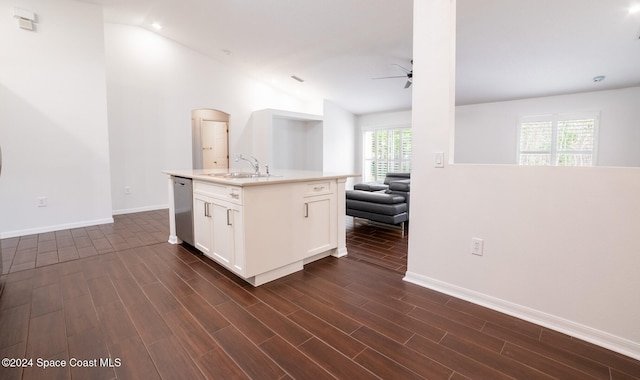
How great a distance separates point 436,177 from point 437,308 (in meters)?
0.98

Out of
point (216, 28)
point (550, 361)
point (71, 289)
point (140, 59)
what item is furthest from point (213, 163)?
point (550, 361)

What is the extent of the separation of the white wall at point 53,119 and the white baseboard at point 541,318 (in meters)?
4.94

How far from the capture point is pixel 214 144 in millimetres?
6891

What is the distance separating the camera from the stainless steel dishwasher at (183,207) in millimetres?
3248

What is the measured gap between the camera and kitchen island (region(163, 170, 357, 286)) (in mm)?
2439

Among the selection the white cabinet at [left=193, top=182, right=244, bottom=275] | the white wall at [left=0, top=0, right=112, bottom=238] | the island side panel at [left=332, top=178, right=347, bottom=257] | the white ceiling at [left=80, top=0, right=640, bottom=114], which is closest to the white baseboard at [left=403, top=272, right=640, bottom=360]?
the island side panel at [left=332, top=178, right=347, bottom=257]

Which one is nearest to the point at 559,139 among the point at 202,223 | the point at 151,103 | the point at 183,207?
the point at 202,223

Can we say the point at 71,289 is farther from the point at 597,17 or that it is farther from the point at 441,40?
the point at 597,17

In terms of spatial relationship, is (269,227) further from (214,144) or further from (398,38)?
(214,144)

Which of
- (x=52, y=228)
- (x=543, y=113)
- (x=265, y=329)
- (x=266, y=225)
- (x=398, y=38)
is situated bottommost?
(x=265, y=329)

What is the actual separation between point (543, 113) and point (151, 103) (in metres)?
7.90

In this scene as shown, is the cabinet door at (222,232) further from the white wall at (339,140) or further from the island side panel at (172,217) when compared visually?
the white wall at (339,140)

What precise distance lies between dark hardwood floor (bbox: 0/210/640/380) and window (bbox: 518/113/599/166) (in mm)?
5315

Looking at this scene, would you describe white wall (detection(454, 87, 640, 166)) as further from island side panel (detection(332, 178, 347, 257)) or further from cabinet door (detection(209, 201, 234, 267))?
cabinet door (detection(209, 201, 234, 267))
